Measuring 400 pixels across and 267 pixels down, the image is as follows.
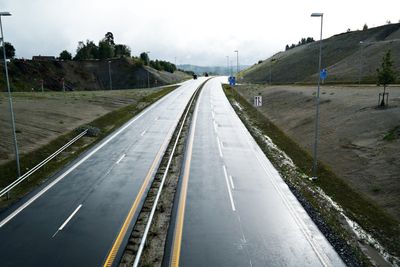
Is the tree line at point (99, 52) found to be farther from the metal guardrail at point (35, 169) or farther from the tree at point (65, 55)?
the metal guardrail at point (35, 169)

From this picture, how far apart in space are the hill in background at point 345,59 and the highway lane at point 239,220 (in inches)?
2387

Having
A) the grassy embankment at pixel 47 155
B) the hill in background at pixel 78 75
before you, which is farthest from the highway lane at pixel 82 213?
the hill in background at pixel 78 75

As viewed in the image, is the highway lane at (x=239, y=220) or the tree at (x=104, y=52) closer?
the highway lane at (x=239, y=220)

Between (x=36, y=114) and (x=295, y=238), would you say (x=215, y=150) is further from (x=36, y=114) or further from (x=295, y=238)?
(x=36, y=114)

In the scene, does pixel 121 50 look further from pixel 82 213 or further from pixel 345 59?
pixel 82 213

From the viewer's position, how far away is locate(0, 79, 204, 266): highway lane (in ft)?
41.1

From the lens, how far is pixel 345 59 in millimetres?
96062

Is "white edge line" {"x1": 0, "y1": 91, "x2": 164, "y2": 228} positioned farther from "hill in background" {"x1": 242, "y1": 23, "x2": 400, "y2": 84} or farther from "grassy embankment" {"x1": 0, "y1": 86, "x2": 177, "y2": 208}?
"hill in background" {"x1": 242, "y1": 23, "x2": 400, "y2": 84}

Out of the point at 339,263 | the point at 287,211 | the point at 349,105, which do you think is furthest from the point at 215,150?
the point at 349,105


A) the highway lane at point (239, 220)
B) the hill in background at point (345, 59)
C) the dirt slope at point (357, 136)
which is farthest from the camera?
the hill in background at point (345, 59)

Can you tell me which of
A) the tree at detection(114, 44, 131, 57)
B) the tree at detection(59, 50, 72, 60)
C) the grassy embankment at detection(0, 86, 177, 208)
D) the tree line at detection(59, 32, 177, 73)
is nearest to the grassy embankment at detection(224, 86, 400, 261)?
the grassy embankment at detection(0, 86, 177, 208)

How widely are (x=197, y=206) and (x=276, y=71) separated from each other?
105846mm

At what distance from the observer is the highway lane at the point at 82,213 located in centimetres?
1253

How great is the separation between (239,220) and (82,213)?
26.7 feet
